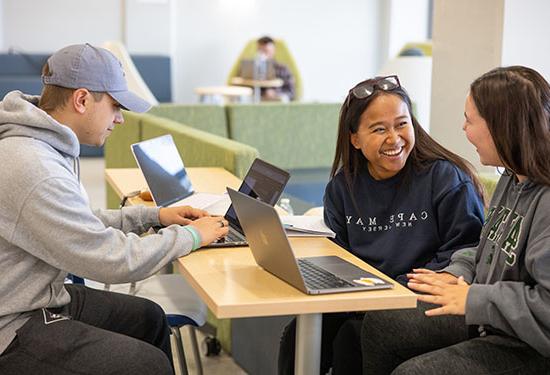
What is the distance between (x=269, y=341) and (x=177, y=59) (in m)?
7.52

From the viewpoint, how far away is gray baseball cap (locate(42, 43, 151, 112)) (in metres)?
2.28

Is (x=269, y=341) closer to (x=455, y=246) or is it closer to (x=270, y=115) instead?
(x=455, y=246)

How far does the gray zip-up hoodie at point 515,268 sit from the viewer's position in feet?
6.35

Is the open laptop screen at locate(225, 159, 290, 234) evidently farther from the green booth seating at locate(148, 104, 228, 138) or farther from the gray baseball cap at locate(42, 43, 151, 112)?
the green booth seating at locate(148, 104, 228, 138)

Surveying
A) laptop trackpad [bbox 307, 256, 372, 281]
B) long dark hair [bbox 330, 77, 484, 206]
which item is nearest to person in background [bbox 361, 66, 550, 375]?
laptop trackpad [bbox 307, 256, 372, 281]

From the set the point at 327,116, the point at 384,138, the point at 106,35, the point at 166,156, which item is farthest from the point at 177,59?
the point at 384,138

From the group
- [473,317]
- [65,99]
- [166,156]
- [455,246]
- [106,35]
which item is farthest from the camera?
A: [106,35]

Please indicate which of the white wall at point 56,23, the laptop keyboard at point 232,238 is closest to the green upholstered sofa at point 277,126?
the laptop keyboard at point 232,238

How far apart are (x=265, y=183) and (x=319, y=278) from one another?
19.3 inches

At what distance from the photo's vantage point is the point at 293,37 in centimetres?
1082

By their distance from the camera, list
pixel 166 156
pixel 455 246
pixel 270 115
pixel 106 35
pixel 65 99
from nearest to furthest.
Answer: pixel 65 99
pixel 455 246
pixel 166 156
pixel 270 115
pixel 106 35

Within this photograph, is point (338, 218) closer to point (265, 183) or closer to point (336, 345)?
point (265, 183)

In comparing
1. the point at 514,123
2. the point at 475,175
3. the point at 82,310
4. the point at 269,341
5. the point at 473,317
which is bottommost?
the point at 269,341

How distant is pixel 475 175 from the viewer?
2.60 metres
